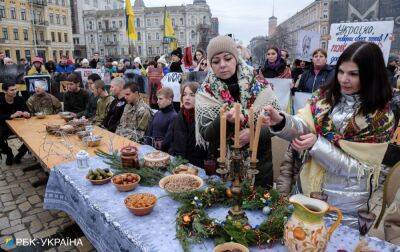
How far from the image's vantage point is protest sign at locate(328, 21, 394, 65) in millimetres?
5121

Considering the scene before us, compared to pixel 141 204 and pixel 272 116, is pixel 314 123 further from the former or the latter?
pixel 141 204

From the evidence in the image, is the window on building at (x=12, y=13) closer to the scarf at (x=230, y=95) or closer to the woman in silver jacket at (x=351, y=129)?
the scarf at (x=230, y=95)

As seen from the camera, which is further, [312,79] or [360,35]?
[312,79]

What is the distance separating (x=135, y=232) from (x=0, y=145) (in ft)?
18.0

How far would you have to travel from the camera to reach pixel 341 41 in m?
5.80

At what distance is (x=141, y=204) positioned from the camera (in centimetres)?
186

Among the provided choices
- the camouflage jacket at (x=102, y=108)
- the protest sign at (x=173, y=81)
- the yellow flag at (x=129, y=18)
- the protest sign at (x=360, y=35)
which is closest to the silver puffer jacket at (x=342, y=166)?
the protest sign at (x=360, y=35)

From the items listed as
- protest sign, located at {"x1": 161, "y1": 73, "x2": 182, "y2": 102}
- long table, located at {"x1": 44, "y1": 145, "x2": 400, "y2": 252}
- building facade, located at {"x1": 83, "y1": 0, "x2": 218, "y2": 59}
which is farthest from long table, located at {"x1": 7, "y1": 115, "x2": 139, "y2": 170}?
building facade, located at {"x1": 83, "y1": 0, "x2": 218, "y2": 59}

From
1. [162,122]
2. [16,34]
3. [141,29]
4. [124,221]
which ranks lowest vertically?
[124,221]

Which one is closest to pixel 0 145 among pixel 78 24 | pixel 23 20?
pixel 23 20

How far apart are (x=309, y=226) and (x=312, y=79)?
5.22 metres

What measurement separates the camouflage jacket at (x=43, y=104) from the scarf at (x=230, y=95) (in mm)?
5058

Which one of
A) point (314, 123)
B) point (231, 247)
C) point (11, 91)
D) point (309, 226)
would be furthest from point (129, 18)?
point (309, 226)

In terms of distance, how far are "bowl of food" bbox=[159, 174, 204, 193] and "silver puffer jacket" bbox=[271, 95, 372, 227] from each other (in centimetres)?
71
